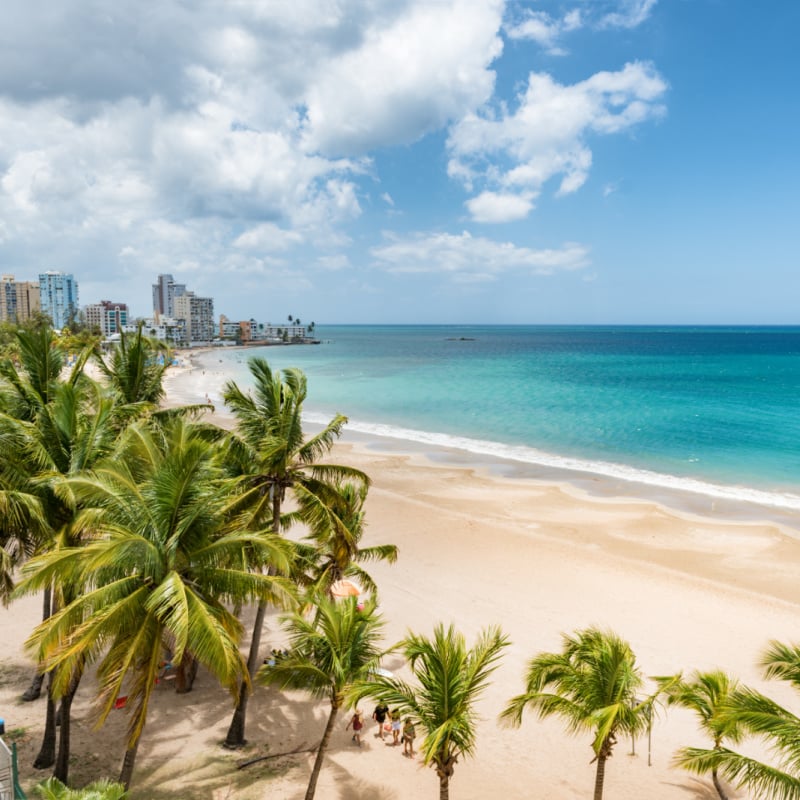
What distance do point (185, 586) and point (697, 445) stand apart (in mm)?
38209

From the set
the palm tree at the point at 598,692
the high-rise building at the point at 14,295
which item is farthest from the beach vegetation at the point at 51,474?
the high-rise building at the point at 14,295

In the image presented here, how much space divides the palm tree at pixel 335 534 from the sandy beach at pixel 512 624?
2.74 metres

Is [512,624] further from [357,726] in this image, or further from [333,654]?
[333,654]

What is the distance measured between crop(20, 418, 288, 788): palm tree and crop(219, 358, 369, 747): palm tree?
2.07 meters

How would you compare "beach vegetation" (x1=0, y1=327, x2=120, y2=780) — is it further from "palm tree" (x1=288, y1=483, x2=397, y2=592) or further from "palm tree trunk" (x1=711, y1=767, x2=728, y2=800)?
"palm tree trunk" (x1=711, y1=767, x2=728, y2=800)

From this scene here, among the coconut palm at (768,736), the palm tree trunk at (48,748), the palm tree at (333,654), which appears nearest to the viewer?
the coconut palm at (768,736)

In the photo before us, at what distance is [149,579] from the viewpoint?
7891 millimetres

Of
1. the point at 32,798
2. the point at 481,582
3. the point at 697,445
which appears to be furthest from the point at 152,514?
the point at 697,445

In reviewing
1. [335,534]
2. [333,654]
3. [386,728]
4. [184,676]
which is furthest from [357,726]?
[333,654]

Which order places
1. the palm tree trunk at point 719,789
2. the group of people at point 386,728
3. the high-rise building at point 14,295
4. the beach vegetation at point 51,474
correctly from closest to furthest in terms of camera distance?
the beach vegetation at point 51,474
the palm tree trunk at point 719,789
the group of people at point 386,728
the high-rise building at point 14,295

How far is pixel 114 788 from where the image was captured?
21.8ft

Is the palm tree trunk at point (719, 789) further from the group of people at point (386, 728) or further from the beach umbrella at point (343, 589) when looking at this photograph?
the beach umbrella at point (343, 589)

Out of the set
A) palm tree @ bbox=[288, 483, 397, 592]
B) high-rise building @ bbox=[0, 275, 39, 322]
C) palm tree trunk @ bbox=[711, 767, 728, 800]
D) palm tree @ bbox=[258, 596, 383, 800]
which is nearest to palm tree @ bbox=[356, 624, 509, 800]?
palm tree @ bbox=[258, 596, 383, 800]

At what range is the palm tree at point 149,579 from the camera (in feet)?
23.7
